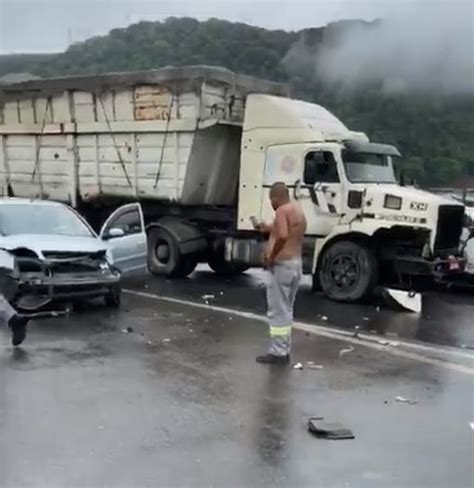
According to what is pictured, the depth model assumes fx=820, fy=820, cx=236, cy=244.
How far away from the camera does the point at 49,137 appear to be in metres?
16.9

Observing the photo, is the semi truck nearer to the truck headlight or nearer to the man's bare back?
the truck headlight

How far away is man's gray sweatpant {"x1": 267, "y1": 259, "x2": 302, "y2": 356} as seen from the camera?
7875 millimetres

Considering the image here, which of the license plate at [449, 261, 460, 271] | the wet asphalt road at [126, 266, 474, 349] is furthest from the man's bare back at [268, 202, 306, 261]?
the license plate at [449, 261, 460, 271]

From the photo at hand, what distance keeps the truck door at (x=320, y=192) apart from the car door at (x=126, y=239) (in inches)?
104

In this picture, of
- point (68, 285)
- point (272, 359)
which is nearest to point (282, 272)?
point (272, 359)

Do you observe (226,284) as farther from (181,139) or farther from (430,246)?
(430,246)

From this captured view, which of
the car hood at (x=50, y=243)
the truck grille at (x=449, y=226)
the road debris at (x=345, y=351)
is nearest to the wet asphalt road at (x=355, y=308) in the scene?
the truck grille at (x=449, y=226)

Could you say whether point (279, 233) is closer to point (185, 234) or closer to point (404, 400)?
point (404, 400)

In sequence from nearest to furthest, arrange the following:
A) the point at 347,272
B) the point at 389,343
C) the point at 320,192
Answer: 1. the point at 389,343
2. the point at 347,272
3. the point at 320,192

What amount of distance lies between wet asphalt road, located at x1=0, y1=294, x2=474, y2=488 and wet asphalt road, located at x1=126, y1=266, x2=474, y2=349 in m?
1.44

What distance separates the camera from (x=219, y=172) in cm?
1532

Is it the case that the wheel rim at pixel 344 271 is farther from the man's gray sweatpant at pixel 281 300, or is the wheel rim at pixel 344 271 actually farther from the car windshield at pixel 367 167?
the man's gray sweatpant at pixel 281 300

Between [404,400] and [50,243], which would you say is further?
[50,243]

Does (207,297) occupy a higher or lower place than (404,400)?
lower
